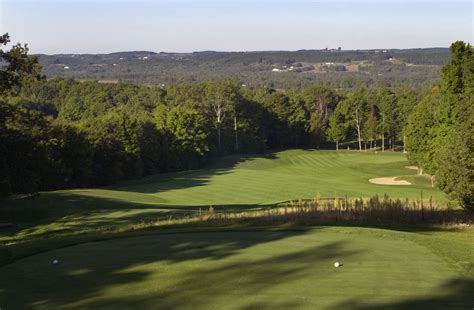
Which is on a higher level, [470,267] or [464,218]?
[470,267]

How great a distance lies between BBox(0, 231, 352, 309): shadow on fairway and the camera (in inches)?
410

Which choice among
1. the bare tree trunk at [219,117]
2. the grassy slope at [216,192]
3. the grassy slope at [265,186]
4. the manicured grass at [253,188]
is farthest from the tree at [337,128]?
the manicured grass at [253,188]

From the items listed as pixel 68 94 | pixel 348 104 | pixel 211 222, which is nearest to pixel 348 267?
pixel 211 222

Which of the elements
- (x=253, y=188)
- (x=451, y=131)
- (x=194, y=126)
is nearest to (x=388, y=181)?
(x=253, y=188)

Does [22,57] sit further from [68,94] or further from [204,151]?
[68,94]

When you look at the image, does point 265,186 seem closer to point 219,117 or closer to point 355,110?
point 219,117

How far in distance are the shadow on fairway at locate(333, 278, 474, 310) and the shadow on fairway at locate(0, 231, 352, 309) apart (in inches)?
44.1

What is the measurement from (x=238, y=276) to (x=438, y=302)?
379cm

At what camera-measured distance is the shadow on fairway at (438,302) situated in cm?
982

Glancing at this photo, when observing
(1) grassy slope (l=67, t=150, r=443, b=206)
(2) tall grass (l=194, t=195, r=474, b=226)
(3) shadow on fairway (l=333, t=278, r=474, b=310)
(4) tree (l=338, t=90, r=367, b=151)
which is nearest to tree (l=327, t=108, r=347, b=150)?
(4) tree (l=338, t=90, r=367, b=151)

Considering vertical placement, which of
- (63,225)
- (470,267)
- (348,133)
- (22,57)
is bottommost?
(348,133)

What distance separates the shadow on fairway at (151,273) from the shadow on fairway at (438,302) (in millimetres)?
1121

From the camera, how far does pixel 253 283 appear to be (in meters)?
11.2

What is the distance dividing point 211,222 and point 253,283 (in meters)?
11.2
